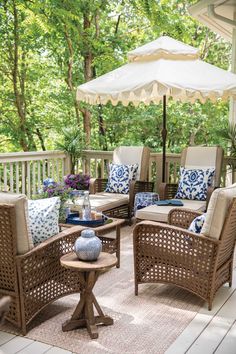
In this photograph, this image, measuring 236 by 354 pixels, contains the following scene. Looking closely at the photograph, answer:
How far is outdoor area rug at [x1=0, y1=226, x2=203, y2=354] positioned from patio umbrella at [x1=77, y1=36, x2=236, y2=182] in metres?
2.17

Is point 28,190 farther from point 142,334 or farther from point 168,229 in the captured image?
point 142,334

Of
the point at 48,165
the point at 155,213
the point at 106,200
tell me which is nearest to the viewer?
the point at 155,213

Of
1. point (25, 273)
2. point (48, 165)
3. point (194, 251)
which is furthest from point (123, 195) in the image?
point (25, 273)

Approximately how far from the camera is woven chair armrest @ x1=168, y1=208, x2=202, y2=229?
4118mm

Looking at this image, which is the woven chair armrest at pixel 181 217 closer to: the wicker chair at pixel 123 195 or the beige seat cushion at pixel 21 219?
the wicker chair at pixel 123 195

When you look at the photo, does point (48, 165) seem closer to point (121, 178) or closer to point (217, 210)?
point (121, 178)

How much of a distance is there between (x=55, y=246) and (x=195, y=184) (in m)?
3.05

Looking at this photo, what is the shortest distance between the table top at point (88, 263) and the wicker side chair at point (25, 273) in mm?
213

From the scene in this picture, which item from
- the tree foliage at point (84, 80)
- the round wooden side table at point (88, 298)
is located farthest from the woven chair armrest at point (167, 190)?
the tree foliage at point (84, 80)

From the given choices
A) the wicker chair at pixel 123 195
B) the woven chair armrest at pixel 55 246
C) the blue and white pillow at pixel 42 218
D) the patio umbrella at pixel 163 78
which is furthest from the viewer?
the wicker chair at pixel 123 195

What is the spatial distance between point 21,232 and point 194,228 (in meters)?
1.41

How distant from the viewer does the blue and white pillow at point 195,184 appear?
5586 millimetres

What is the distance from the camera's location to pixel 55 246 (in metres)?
3.05

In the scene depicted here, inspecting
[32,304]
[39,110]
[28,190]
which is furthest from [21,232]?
[39,110]
